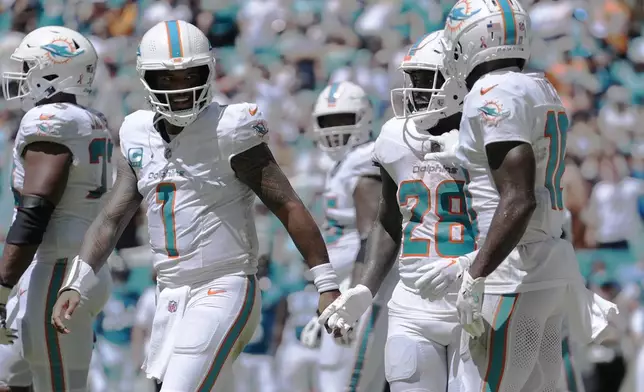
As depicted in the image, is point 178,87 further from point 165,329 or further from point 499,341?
point 499,341

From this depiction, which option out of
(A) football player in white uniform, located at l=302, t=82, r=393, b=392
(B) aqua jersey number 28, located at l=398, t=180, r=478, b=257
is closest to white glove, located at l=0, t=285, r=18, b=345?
(A) football player in white uniform, located at l=302, t=82, r=393, b=392

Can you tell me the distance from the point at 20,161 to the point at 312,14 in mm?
6452

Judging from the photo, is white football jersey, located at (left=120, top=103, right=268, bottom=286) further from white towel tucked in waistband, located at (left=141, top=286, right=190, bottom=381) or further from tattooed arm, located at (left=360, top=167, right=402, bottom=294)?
tattooed arm, located at (left=360, top=167, right=402, bottom=294)

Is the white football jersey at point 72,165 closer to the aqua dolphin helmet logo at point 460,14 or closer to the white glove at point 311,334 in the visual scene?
the white glove at point 311,334

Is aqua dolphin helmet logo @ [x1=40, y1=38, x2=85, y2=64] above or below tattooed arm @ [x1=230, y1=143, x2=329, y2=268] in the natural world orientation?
above

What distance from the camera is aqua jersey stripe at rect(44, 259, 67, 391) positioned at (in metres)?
5.36

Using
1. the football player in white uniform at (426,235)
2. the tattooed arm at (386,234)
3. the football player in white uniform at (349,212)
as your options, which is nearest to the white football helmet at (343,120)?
A: the football player in white uniform at (349,212)

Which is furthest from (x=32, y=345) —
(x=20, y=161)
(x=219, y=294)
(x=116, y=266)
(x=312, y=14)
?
(x=312, y=14)

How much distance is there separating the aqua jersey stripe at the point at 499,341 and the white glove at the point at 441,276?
182 mm

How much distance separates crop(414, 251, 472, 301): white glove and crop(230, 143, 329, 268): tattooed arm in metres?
0.48

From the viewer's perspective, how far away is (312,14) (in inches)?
456

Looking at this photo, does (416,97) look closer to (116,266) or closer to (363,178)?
(363,178)

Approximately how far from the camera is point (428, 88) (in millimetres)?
4867

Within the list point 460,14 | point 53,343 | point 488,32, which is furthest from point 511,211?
point 53,343
